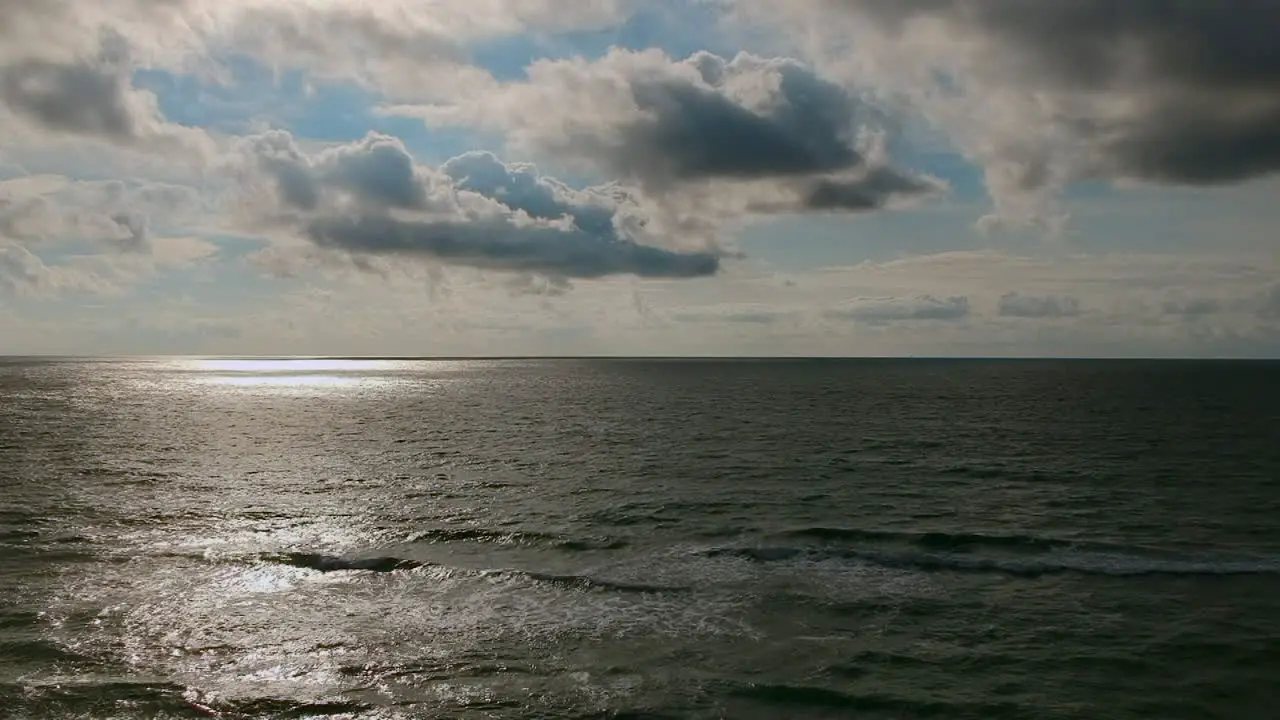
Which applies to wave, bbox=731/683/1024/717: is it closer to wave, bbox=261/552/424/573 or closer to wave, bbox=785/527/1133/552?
wave, bbox=785/527/1133/552

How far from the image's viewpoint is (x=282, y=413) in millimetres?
111625

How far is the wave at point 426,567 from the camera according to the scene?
998 inches

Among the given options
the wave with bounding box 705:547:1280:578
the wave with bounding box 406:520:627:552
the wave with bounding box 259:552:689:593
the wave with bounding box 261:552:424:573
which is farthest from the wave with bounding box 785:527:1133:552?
the wave with bounding box 261:552:424:573

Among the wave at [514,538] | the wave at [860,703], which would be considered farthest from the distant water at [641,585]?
the wave at [514,538]

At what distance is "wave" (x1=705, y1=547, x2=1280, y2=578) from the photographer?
2748 cm

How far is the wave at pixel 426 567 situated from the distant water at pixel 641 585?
0.51 feet

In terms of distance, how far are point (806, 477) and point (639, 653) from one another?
30.1 metres

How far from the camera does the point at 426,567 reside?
A: 91.5 feet

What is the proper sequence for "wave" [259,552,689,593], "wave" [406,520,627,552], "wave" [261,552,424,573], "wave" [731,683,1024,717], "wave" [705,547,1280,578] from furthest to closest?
"wave" [406,520,627,552] < "wave" [261,552,424,573] < "wave" [705,547,1280,578] < "wave" [259,552,689,593] < "wave" [731,683,1024,717]

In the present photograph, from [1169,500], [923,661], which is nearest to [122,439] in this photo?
[923,661]

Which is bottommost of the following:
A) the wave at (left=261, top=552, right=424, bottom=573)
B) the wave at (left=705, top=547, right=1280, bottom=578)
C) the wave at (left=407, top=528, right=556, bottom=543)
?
the wave at (left=407, top=528, right=556, bottom=543)

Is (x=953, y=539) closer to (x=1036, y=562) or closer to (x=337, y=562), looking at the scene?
(x=1036, y=562)

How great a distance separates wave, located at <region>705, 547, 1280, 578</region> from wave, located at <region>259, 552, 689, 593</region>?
5232 millimetres

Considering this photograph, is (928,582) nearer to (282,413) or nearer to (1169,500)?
(1169,500)
